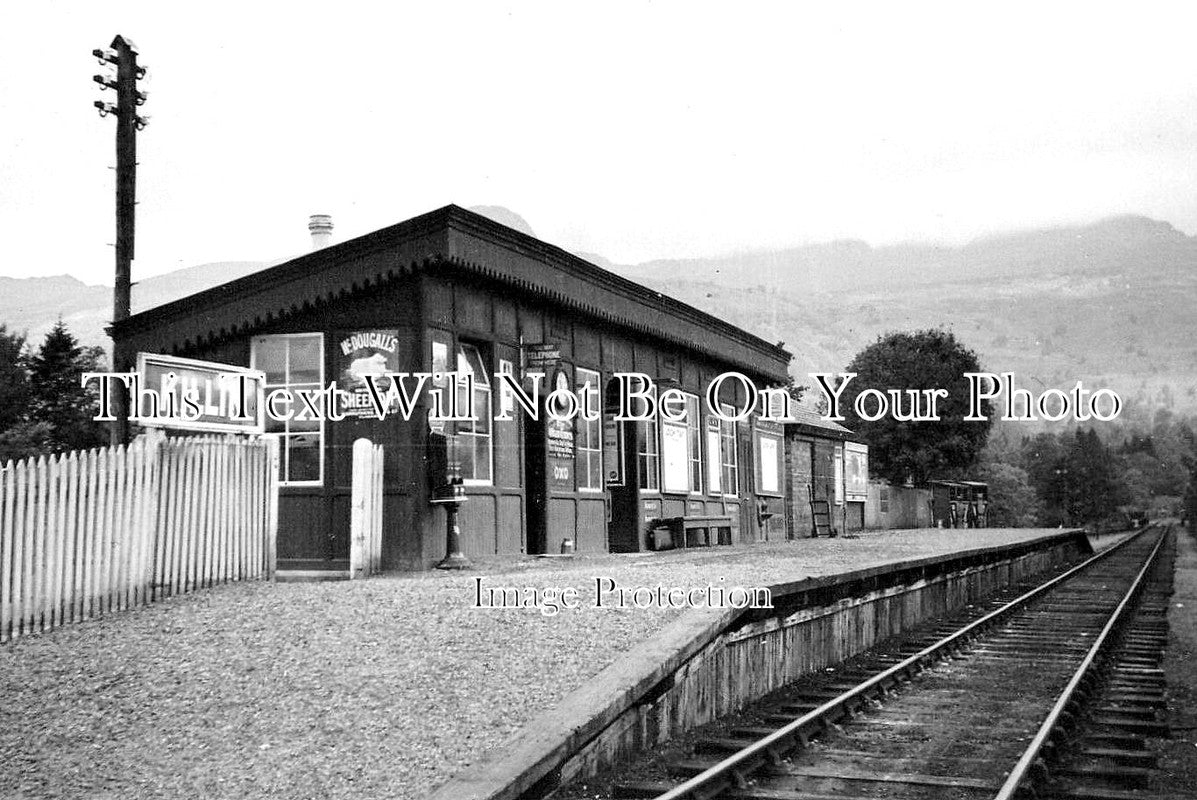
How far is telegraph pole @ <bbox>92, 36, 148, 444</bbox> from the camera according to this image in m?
19.9

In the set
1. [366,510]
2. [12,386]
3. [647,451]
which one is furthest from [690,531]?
[12,386]

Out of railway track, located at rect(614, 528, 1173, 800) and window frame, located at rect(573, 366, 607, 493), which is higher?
window frame, located at rect(573, 366, 607, 493)

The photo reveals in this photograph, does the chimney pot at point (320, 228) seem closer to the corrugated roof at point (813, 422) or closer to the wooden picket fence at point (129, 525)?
the wooden picket fence at point (129, 525)

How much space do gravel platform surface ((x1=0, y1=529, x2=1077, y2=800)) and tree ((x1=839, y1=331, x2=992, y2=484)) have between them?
2471 inches

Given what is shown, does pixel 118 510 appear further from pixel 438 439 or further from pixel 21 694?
pixel 438 439

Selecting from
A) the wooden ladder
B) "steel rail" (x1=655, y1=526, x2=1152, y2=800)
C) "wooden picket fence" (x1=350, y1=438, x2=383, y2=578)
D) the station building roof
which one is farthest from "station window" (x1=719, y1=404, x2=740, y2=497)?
"steel rail" (x1=655, y1=526, x2=1152, y2=800)

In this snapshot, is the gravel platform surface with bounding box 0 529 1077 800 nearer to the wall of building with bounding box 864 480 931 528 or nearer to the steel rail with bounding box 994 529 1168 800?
the steel rail with bounding box 994 529 1168 800

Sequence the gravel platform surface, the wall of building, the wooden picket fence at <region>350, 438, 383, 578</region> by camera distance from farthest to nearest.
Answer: the wall of building → the wooden picket fence at <region>350, 438, 383, 578</region> → the gravel platform surface

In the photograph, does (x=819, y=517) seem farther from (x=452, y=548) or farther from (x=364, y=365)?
(x=364, y=365)

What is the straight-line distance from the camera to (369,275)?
14906mm

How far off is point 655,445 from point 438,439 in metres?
8.38

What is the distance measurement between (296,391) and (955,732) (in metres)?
9.27

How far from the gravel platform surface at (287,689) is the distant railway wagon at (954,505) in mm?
52889

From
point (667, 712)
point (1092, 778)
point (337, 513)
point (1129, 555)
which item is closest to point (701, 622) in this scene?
point (667, 712)
